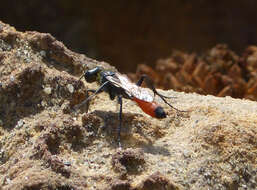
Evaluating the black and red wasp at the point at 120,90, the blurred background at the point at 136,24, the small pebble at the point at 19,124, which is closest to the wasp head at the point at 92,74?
the black and red wasp at the point at 120,90

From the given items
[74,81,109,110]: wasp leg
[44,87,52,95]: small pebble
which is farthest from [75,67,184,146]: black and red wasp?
[44,87,52,95]: small pebble

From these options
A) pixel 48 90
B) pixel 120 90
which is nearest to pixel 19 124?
pixel 48 90

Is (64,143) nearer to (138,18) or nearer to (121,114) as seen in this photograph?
(121,114)

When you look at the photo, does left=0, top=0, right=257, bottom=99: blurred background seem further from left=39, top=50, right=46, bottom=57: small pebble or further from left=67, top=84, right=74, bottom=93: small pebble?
left=67, top=84, right=74, bottom=93: small pebble

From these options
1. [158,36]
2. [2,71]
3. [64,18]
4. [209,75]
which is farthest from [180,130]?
[64,18]

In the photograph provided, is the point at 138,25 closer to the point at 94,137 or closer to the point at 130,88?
the point at 130,88

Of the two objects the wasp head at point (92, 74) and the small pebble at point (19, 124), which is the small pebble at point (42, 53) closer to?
the wasp head at point (92, 74)

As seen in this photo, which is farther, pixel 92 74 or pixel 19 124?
pixel 92 74
